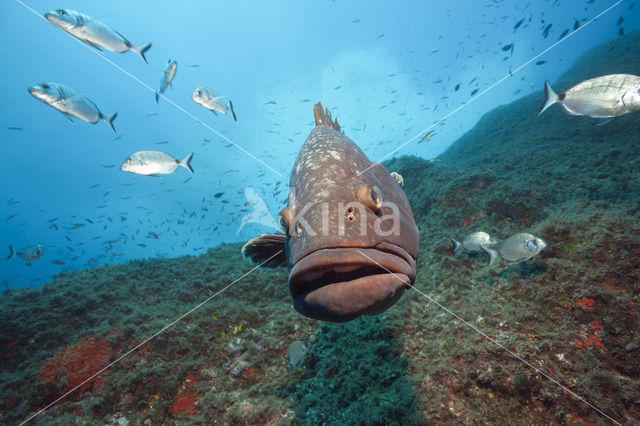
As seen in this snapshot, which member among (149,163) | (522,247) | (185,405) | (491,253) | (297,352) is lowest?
(491,253)

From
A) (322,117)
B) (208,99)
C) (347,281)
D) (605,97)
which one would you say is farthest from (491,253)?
(208,99)

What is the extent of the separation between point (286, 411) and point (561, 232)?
5060mm

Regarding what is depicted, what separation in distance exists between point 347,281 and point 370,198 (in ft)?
2.68

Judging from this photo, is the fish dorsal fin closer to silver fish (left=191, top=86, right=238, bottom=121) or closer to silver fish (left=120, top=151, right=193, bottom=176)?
silver fish (left=191, top=86, right=238, bottom=121)

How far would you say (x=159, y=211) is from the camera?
273ft

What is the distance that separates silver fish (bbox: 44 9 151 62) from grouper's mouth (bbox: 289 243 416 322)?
6.12m

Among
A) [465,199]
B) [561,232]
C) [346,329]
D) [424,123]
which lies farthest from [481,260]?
[424,123]

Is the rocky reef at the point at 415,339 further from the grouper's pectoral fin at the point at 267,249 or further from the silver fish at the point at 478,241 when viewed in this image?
the grouper's pectoral fin at the point at 267,249

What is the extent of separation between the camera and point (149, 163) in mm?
6348

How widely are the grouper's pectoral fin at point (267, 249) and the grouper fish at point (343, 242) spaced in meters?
0.94

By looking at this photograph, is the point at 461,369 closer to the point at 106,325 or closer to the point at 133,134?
the point at 106,325

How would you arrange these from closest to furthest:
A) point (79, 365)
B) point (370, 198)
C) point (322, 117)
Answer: point (370, 198)
point (79, 365)
point (322, 117)

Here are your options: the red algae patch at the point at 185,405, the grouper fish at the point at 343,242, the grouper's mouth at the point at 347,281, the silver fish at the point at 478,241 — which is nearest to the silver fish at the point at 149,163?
the red algae patch at the point at 185,405

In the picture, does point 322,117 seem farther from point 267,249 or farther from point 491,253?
point 491,253
